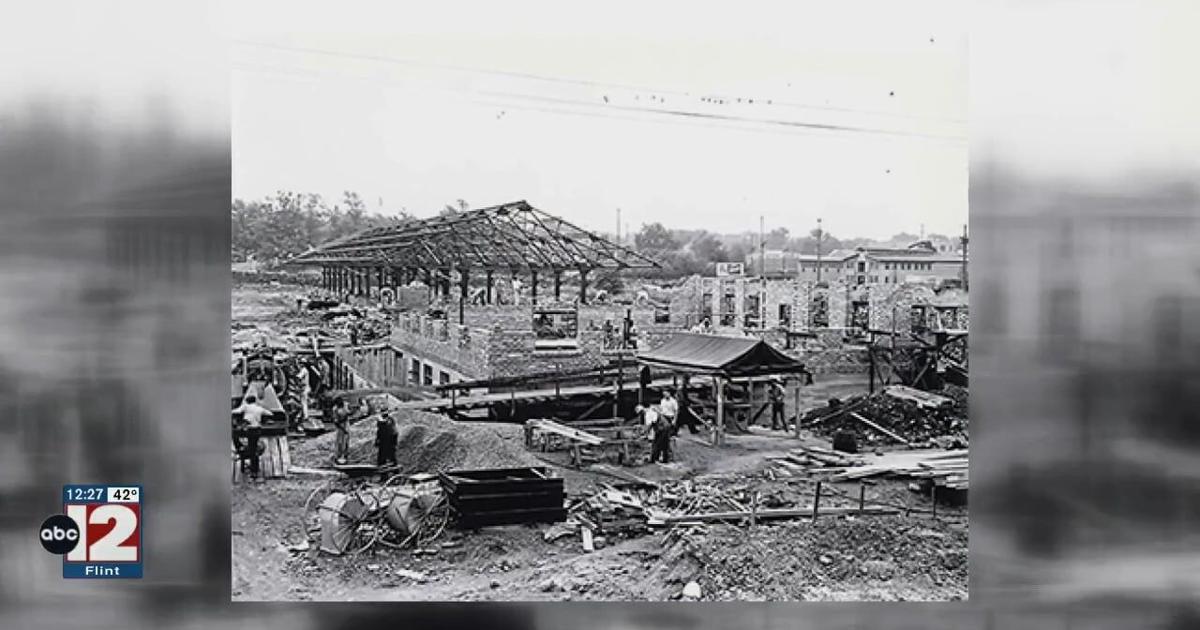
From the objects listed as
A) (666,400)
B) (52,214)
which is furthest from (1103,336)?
(52,214)

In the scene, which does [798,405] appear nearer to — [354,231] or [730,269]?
[730,269]

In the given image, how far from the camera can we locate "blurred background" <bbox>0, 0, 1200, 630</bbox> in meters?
3.75

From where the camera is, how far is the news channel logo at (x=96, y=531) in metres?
3.79

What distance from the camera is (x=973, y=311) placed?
3.97m

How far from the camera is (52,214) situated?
3.75 meters

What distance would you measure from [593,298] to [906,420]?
133cm

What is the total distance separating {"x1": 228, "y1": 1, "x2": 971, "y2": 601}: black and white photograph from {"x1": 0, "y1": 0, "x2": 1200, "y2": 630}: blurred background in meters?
0.11

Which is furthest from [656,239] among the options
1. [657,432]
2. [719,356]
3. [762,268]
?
[657,432]

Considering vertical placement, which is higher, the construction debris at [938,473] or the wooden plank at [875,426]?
the wooden plank at [875,426]

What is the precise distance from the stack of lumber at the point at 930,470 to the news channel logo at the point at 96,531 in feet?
8.66

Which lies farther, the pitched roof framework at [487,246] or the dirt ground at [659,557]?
the pitched roof framework at [487,246]

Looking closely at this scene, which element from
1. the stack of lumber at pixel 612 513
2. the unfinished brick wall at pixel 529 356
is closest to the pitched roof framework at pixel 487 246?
the unfinished brick wall at pixel 529 356

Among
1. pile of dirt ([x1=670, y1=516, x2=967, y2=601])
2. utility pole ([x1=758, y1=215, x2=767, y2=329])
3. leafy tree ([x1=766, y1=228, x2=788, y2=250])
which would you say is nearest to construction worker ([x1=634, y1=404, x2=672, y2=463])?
pile of dirt ([x1=670, y1=516, x2=967, y2=601])

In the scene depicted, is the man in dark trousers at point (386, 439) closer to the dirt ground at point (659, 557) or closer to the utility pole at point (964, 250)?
the dirt ground at point (659, 557)
